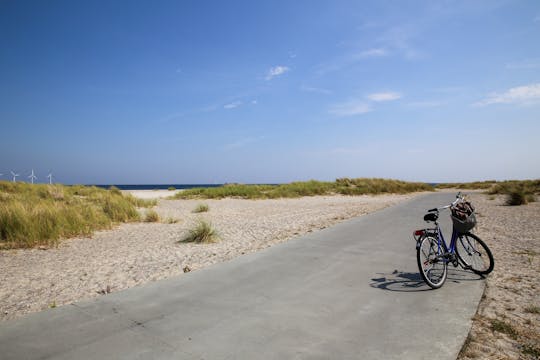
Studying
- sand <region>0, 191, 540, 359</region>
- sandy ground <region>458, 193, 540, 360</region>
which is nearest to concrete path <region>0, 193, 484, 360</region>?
sandy ground <region>458, 193, 540, 360</region>

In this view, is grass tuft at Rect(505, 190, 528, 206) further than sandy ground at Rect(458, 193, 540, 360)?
Yes

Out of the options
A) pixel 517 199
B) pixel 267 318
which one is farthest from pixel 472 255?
pixel 517 199

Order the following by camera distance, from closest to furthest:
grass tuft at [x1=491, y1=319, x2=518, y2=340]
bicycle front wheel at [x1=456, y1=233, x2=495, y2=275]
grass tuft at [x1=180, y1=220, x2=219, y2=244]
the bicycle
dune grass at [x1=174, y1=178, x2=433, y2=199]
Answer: grass tuft at [x1=491, y1=319, x2=518, y2=340] → the bicycle → bicycle front wheel at [x1=456, y1=233, x2=495, y2=275] → grass tuft at [x1=180, y1=220, x2=219, y2=244] → dune grass at [x1=174, y1=178, x2=433, y2=199]

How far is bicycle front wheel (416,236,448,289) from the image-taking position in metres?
4.68

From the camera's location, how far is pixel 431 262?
4.84m

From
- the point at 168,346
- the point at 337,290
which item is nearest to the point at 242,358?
the point at 168,346

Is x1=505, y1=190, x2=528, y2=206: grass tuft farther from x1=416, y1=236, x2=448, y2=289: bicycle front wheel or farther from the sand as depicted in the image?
x1=416, y1=236, x2=448, y2=289: bicycle front wheel

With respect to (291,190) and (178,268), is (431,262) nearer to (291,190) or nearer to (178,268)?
(178,268)

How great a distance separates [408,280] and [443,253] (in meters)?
0.70

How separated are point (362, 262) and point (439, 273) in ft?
4.56

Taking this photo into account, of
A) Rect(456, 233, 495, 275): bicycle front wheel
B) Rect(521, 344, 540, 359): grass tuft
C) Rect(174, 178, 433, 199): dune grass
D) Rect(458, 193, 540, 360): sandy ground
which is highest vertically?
Rect(174, 178, 433, 199): dune grass

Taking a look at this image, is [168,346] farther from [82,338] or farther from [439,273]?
[439,273]

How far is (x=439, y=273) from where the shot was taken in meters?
4.91

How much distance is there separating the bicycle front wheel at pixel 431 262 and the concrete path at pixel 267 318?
160 mm
